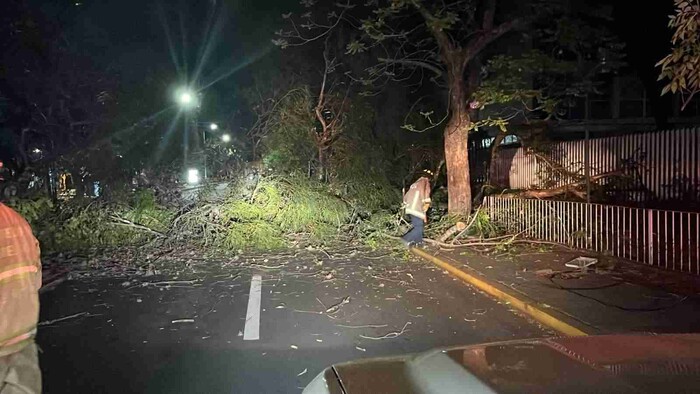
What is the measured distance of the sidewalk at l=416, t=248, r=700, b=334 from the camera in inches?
300

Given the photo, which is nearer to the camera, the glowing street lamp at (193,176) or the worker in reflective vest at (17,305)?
the worker in reflective vest at (17,305)

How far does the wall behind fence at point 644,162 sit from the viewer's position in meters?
15.0

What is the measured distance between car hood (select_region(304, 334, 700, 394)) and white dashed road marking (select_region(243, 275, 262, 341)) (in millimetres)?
4830

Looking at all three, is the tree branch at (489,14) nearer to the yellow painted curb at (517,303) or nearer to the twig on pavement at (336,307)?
the yellow painted curb at (517,303)

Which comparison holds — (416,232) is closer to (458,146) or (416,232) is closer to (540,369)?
(458,146)

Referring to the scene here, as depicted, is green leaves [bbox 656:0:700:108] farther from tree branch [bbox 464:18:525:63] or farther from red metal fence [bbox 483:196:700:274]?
tree branch [bbox 464:18:525:63]

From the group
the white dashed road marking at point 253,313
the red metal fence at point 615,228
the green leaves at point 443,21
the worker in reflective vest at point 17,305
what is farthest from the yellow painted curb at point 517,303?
the green leaves at point 443,21

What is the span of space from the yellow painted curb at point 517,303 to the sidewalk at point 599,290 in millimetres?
62

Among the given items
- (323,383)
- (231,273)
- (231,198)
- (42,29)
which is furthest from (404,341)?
(42,29)

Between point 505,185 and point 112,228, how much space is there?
40.6ft

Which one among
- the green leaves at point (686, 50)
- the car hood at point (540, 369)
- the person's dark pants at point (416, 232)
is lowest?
the person's dark pants at point (416, 232)

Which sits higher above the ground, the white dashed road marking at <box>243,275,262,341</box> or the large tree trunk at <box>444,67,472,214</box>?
the large tree trunk at <box>444,67,472,214</box>

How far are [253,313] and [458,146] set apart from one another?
9.57 metres

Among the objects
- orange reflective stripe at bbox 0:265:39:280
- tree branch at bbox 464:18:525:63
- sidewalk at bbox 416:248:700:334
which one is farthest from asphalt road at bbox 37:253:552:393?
tree branch at bbox 464:18:525:63
